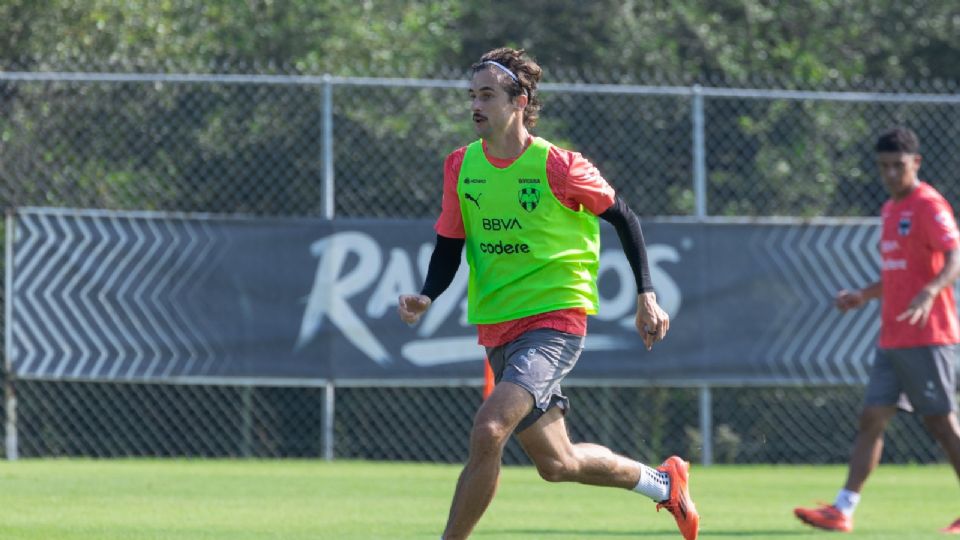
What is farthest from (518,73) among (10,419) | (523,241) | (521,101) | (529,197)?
(10,419)

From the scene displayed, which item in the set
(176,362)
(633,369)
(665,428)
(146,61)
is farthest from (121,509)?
(146,61)

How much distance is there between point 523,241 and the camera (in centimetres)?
661

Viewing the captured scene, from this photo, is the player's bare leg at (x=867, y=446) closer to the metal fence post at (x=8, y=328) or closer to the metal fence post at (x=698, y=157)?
the metal fence post at (x=698, y=157)

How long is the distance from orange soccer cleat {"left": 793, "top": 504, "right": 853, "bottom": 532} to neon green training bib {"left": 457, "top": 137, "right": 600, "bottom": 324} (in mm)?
2666

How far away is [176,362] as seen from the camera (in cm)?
1220

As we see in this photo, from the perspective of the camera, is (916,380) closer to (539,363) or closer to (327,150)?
(539,363)

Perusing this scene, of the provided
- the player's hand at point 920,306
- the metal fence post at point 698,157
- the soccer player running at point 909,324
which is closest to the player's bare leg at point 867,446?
the soccer player running at point 909,324

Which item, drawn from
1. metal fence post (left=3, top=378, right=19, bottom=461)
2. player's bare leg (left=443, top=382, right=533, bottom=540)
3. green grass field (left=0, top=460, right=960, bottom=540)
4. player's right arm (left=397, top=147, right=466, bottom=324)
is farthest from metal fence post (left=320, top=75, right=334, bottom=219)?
player's bare leg (left=443, top=382, right=533, bottom=540)

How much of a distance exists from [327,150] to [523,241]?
6041 millimetres

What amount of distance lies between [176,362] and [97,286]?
771 mm

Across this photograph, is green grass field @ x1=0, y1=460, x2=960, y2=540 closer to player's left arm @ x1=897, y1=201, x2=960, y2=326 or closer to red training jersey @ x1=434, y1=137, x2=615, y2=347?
player's left arm @ x1=897, y1=201, x2=960, y2=326

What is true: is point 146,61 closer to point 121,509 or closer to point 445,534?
point 121,509

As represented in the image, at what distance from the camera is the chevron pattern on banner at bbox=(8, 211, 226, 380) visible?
12.0 meters

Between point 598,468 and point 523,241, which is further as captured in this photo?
point 598,468
